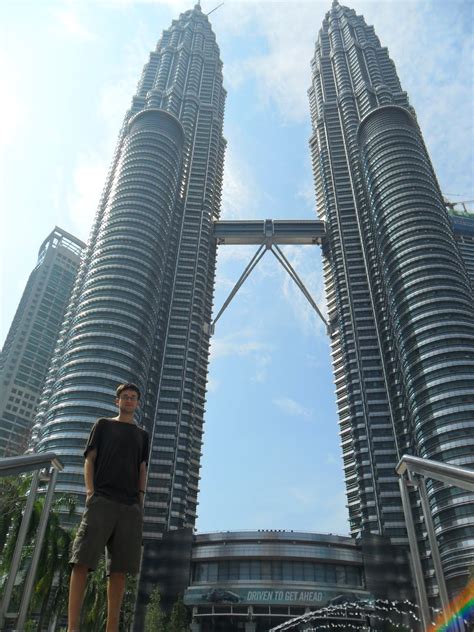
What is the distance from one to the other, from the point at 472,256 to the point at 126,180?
10608 cm

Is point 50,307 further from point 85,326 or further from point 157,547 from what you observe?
point 157,547

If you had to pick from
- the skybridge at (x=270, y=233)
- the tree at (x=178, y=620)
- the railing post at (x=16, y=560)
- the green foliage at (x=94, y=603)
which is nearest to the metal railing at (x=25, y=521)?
the railing post at (x=16, y=560)

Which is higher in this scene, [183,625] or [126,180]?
[126,180]

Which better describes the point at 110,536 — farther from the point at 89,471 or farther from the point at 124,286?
the point at 124,286

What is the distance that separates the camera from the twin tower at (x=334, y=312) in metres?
90.2

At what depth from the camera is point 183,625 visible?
7000 cm

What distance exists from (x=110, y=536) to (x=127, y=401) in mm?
1807

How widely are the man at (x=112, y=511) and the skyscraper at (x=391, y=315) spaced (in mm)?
83062

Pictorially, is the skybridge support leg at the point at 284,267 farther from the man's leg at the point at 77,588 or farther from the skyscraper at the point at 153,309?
the man's leg at the point at 77,588

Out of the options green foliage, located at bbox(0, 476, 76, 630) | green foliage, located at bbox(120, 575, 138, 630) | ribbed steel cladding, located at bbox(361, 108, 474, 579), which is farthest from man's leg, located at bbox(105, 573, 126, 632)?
ribbed steel cladding, located at bbox(361, 108, 474, 579)

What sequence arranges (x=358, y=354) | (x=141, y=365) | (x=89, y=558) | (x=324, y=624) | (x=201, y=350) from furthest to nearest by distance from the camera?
1. (x=201, y=350)
2. (x=358, y=354)
3. (x=141, y=365)
4. (x=324, y=624)
5. (x=89, y=558)

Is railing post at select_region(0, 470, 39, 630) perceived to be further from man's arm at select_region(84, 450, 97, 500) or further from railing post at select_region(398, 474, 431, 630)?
railing post at select_region(398, 474, 431, 630)

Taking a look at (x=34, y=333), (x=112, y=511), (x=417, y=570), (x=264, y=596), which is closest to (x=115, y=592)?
(x=112, y=511)

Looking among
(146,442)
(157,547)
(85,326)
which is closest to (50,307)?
(85,326)
